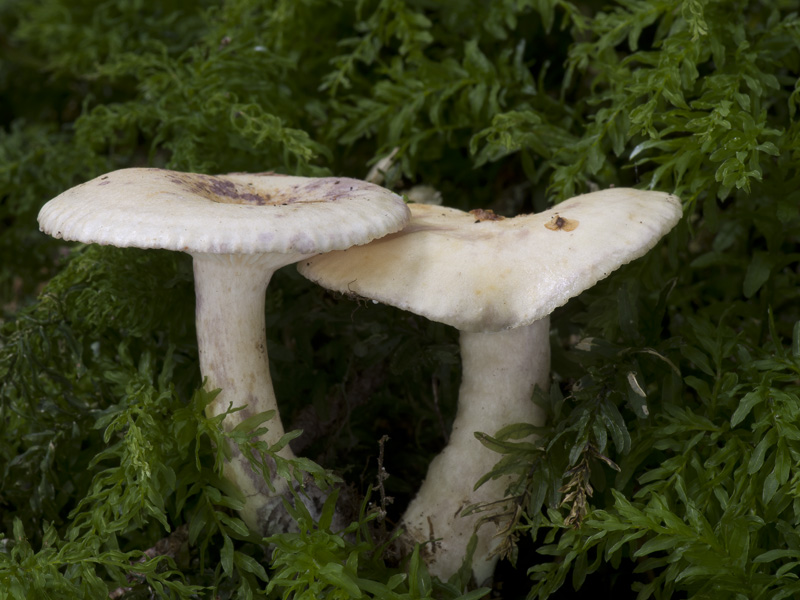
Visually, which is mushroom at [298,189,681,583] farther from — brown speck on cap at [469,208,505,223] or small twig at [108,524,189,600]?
small twig at [108,524,189,600]

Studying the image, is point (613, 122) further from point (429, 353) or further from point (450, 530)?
point (450, 530)

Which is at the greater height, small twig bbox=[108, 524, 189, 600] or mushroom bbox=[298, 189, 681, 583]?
mushroom bbox=[298, 189, 681, 583]

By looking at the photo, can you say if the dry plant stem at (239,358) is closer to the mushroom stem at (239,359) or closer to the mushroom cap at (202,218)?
the mushroom stem at (239,359)

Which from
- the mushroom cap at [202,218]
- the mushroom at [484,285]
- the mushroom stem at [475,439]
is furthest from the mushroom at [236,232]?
the mushroom stem at [475,439]

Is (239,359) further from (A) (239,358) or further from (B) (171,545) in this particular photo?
(B) (171,545)

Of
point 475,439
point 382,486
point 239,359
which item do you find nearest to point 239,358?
point 239,359

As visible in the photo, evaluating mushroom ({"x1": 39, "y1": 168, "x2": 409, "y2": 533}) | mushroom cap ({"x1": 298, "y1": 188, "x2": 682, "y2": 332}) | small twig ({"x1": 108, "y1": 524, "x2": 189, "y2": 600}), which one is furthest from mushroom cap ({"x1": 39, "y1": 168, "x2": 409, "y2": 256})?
small twig ({"x1": 108, "y1": 524, "x2": 189, "y2": 600})
